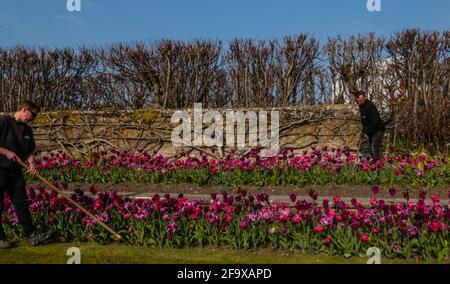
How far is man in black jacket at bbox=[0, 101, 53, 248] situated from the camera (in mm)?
5621

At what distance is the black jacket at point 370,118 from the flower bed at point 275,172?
0.69 meters

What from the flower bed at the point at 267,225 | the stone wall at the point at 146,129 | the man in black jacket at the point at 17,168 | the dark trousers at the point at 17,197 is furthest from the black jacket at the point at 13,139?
the stone wall at the point at 146,129

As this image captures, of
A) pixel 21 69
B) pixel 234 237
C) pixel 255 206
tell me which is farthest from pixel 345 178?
pixel 21 69

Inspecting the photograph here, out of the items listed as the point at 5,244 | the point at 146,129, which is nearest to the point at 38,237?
the point at 5,244

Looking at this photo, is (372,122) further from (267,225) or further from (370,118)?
(267,225)

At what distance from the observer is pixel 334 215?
5332 millimetres

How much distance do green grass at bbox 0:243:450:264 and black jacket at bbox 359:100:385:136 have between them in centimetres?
513

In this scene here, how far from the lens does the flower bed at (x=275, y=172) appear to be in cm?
836

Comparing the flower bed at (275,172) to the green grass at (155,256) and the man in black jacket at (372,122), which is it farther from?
the green grass at (155,256)

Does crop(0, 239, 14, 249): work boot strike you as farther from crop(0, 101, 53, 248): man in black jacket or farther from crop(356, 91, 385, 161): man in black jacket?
crop(356, 91, 385, 161): man in black jacket

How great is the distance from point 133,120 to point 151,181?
3743mm

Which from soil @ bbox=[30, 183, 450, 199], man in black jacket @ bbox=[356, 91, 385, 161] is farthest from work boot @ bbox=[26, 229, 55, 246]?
man in black jacket @ bbox=[356, 91, 385, 161]

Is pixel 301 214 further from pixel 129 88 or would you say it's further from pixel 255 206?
pixel 129 88
